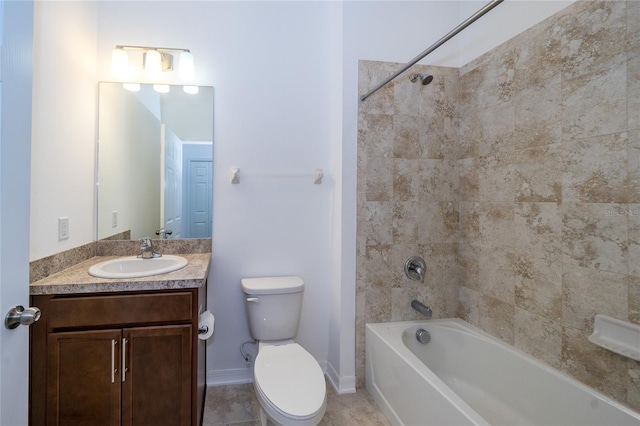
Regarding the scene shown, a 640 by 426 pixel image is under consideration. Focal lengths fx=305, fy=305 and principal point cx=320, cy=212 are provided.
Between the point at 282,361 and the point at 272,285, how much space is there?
0.46 m

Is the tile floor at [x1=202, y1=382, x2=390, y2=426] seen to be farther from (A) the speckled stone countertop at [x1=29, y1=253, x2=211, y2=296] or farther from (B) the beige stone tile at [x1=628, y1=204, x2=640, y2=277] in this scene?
(B) the beige stone tile at [x1=628, y1=204, x2=640, y2=277]

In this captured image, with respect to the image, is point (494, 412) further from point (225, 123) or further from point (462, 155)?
point (225, 123)

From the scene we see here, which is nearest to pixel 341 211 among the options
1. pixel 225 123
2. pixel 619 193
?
pixel 225 123

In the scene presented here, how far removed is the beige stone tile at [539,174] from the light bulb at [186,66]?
199 cm

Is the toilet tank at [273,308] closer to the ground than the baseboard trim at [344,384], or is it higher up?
higher up

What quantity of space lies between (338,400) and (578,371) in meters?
1.23

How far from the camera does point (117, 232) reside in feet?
6.21

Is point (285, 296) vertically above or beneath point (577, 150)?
beneath

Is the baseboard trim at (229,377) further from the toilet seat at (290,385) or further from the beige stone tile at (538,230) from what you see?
the beige stone tile at (538,230)

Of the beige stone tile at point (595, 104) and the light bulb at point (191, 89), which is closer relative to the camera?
the beige stone tile at point (595, 104)

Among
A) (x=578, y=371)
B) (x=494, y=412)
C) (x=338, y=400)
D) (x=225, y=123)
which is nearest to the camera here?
(x=578, y=371)

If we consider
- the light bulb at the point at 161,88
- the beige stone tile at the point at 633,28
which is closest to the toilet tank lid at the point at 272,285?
the light bulb at the point at 161,88

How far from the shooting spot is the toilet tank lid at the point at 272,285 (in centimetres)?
183

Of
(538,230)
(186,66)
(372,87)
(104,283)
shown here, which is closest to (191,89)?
(186,66)
